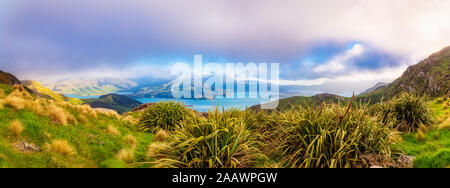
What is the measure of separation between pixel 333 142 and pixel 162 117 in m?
10.3

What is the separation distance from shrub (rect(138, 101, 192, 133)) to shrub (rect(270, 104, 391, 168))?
796cm

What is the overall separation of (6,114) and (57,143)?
3019 mm

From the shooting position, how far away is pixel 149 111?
13.6 metres

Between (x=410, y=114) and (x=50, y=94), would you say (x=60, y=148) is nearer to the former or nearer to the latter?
(x=410, y=114)

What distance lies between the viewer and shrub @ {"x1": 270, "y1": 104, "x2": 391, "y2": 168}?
482cm

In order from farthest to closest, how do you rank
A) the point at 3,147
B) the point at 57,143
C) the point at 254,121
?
the point at 254,121
the point at 57,143
the point at 3,147

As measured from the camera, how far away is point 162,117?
12.7 meters

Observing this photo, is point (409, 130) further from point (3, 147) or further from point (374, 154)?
point (3, 147)

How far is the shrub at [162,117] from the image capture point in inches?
490

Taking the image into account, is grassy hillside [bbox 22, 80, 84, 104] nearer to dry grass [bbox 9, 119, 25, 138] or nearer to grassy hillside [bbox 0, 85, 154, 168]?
grassy hillside [bbox 0, 85, 154, 168]

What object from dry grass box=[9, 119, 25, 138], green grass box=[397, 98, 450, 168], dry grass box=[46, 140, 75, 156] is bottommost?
green grass box=[397, 98, 450, 168]

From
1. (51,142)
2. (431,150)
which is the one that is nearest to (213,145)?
(51,142)

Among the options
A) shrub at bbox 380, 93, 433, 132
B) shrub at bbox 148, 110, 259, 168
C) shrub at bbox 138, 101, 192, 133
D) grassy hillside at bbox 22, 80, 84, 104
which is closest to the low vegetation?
shrub at bbox 148, 110, 259, 168
